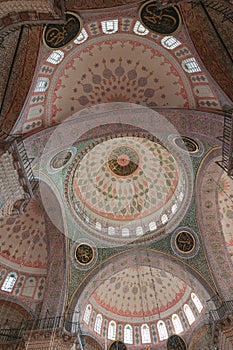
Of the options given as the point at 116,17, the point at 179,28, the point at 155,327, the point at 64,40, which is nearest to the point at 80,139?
the point at 64,40

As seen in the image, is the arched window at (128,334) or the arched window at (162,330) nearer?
the arched window at (162,330)

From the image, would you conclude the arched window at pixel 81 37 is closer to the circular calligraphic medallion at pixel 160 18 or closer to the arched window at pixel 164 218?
the circular calligraphic medallion at pixel 160 18

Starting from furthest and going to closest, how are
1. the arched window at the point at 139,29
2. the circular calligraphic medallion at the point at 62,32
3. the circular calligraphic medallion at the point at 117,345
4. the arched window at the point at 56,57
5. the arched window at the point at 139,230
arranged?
the circular calligraphic medallion at the point at 117,345 < the arched window at the point at 139,230 < the arched window at the point at 56,57 < the arched window at the point at 139,29 < the circular calligraphic medallion at the point at 62,32

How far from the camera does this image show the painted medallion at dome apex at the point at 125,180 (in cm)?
1377

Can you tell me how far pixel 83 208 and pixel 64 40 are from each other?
8.01m

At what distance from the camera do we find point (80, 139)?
1020 cm

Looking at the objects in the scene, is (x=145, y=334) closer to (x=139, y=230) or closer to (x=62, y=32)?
(x=139, y=230)

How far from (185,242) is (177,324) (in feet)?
16.5

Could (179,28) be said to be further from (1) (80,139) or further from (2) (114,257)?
(2) (114,257)

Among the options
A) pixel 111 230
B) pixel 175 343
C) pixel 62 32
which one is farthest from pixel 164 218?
pixel 62 32

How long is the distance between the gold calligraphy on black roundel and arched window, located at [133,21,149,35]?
26.2 ft

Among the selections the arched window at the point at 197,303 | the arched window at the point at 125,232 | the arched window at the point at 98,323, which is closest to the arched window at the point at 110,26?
the arched window at the point at 125,232

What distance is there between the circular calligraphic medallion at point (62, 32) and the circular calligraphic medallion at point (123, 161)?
22.7 feet

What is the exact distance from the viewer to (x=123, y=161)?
47.9 ft
